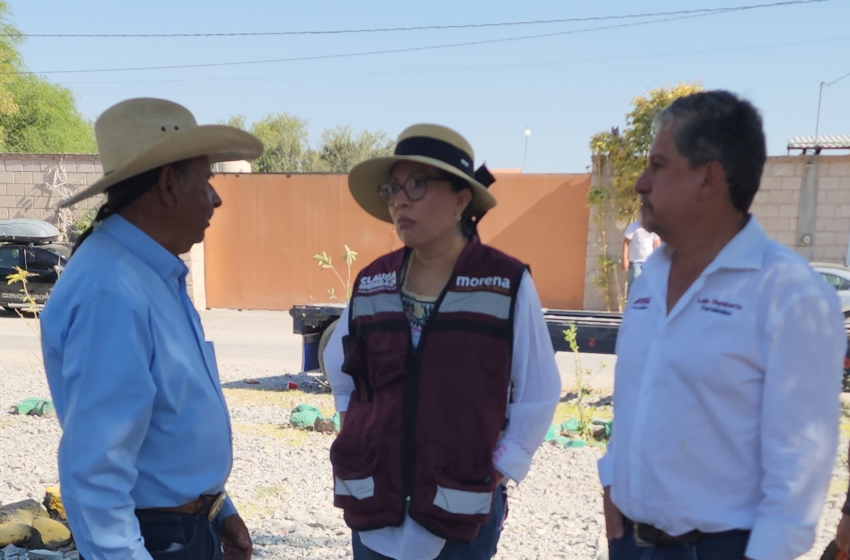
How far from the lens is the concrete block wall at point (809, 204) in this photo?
44.7 feet

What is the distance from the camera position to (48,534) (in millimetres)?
3822

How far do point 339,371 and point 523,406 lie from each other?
24.7 inches

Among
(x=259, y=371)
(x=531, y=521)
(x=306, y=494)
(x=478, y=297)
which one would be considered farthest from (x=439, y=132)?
(x=259, y=371)

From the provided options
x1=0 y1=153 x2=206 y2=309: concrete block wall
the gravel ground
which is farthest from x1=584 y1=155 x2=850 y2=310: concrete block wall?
x1=0 y1=153 x2=206 y2=309: concrete block wall

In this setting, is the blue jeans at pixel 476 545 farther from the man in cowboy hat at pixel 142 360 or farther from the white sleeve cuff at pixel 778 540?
the white sleeve cuff at pixel 778 540

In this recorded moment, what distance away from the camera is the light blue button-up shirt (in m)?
1.65

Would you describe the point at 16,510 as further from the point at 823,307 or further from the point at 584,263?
the point at 584,263

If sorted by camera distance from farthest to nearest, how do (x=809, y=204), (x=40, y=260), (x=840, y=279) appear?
(x=40, y=260) < (x=809, y=204) < (x=840, y=279)

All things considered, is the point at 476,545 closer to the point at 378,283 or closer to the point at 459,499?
the point at 459,499

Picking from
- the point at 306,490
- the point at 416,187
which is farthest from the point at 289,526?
the point at 416,187

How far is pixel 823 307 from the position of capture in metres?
1.73

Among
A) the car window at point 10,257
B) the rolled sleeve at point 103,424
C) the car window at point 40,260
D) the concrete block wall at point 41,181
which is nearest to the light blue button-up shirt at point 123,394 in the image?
the rolled sleeve at point 103,424

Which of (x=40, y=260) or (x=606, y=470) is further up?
(x=606, y=470)

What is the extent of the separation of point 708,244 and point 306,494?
3.60 metres
